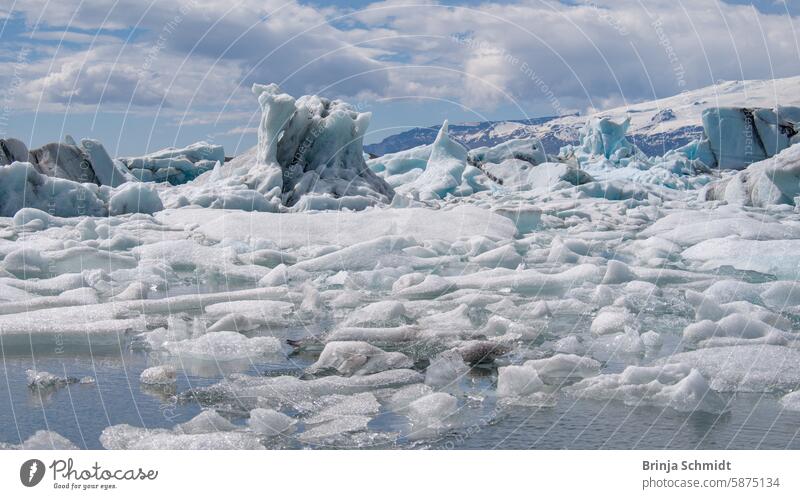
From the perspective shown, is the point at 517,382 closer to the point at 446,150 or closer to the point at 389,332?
the point at 389,332

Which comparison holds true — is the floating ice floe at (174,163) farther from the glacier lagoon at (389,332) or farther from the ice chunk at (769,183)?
the ice chunk at (769,183)

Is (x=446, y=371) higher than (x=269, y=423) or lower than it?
lower

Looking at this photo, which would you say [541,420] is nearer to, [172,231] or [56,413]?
[56,413]

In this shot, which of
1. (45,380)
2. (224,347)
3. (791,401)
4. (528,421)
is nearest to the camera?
(528,421)

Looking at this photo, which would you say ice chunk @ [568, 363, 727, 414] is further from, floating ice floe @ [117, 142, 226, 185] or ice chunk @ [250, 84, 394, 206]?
floating ice floe @ [117, 142, 226, 185]

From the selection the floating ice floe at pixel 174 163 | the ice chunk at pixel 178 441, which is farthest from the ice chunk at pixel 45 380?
the floating ice floe at pixel 174 163

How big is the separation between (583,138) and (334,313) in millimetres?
32737

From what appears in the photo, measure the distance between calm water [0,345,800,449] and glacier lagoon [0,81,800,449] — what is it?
0.02 metres

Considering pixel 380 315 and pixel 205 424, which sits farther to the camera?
pixel 380 315

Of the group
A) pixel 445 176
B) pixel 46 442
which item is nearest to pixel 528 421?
pixel 46 442

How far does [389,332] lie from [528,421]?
2045 millimetres

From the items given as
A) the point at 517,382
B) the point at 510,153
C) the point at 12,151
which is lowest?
the point at 510,153

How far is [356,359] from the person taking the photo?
5.01 meters

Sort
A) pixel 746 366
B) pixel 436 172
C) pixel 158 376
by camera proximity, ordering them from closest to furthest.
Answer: pixel 158 376 → pixel 746 366 → pixel 436 172
